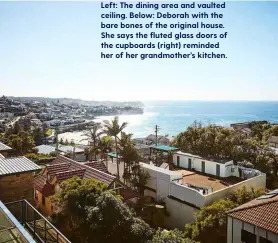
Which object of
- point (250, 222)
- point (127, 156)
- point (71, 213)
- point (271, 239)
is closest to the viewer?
point (271, 239)

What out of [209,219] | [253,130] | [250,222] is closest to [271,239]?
[250,222]

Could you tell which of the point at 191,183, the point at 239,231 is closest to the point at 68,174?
the point at 191,183

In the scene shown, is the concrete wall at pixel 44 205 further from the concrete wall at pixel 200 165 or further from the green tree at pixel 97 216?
the concrete wall at pixel 200 165

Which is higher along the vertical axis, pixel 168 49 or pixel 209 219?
pixel 168 49

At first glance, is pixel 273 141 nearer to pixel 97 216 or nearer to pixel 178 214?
pixel 178 214

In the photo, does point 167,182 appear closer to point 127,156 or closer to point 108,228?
point 127,156

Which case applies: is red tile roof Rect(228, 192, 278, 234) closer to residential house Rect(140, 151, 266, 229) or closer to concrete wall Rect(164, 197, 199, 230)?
residential house Rect(140, 151, 266, 229)

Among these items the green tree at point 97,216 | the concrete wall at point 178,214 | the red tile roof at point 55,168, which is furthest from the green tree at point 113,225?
the red tile roof at point 55,168

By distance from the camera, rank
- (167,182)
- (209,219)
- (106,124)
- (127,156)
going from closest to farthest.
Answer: (209,219), (167,182), (127,156), (106,124)

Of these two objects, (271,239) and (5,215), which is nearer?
(5,215)
